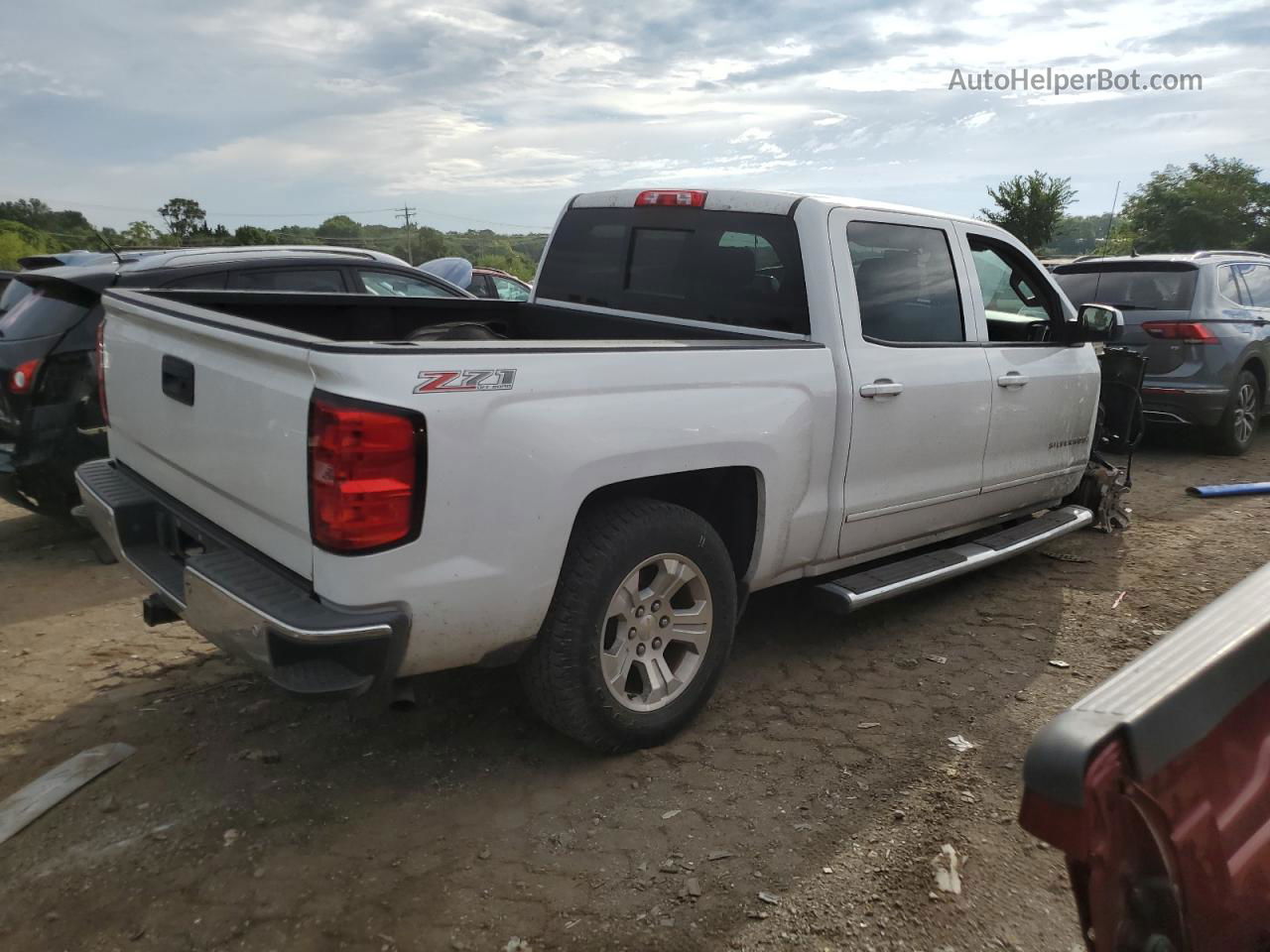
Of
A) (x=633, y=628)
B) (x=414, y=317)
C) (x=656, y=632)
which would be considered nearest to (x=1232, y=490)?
(x=656, y=632)

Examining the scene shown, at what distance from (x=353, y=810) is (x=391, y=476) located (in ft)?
3.90

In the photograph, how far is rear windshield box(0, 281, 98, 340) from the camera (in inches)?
204

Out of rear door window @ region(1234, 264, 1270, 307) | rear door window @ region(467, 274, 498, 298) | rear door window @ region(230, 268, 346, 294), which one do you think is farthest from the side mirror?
rear door window @ region(467, 274, 498, 298)

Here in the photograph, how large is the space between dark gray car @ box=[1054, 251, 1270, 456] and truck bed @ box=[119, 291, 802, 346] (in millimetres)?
5713

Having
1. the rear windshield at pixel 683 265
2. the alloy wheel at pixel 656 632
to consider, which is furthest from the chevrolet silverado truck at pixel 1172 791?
the rear windshield at pixel 683 265

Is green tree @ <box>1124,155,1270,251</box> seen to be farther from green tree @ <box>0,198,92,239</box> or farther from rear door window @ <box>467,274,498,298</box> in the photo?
green tree @ <box>0,198,92,239</box>

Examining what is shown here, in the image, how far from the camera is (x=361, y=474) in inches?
94.5

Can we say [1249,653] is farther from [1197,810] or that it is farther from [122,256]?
[122,256]

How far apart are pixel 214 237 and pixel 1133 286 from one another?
36.4m

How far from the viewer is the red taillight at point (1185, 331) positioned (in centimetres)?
794

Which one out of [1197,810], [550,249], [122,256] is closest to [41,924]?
[1197,810]

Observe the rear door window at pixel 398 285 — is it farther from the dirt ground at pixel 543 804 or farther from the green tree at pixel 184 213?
the green tree at pixel 184 213

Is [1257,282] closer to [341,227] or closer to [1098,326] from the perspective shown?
[1098,326]

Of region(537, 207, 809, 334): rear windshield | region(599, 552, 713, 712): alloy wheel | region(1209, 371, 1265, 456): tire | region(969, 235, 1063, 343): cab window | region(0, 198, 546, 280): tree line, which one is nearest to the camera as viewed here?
region(599, 552, 713, 712): alloy wheel
